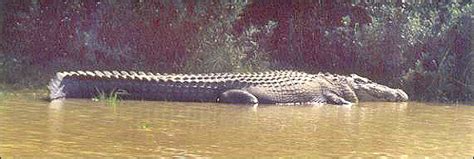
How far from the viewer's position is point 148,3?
11227mm

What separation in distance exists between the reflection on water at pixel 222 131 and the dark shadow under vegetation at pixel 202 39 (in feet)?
9.78

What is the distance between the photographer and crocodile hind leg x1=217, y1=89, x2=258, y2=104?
8.65 metres

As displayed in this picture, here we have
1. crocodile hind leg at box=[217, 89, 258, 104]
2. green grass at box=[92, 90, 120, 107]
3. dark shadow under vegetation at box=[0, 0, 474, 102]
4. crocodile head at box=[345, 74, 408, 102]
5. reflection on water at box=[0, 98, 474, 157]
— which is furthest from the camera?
dark shadow under vegetation at box=[0, 0, 474, 102]

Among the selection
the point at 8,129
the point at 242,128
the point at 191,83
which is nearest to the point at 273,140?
the point at 242,128

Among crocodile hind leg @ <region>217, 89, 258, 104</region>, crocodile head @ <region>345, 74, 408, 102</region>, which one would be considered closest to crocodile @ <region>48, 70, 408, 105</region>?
crocodile hind leg @ <region>217, 89, 258, 104</region>

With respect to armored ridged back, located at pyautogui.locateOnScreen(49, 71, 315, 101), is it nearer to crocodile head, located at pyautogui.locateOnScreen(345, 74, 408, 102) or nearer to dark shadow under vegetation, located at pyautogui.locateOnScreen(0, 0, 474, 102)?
crocodile head, located at pyautogui.locateOnScreen(345, 74, 408, 102)

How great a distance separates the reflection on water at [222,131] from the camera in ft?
14.7

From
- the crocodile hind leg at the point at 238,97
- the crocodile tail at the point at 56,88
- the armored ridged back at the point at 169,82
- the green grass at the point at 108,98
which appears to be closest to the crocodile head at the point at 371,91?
the armored ridged back at the point at 169,82

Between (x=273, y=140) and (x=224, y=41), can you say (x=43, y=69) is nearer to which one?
(x=224, y=41)

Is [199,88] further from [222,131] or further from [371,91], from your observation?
[222,131]

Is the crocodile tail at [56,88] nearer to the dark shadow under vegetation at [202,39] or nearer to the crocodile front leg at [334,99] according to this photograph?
the dark shadow under vegetation at [202,39]

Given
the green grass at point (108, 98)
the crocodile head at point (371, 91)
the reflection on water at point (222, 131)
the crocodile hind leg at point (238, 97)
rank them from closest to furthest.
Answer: the reflection on water at point (222, 131)
the green grass at point (108, 98)
the crocodile hind leg at point (238, 97)
the crocodile head at point (371, 91)

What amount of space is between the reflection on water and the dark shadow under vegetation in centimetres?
298

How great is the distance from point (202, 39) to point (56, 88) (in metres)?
3.41
